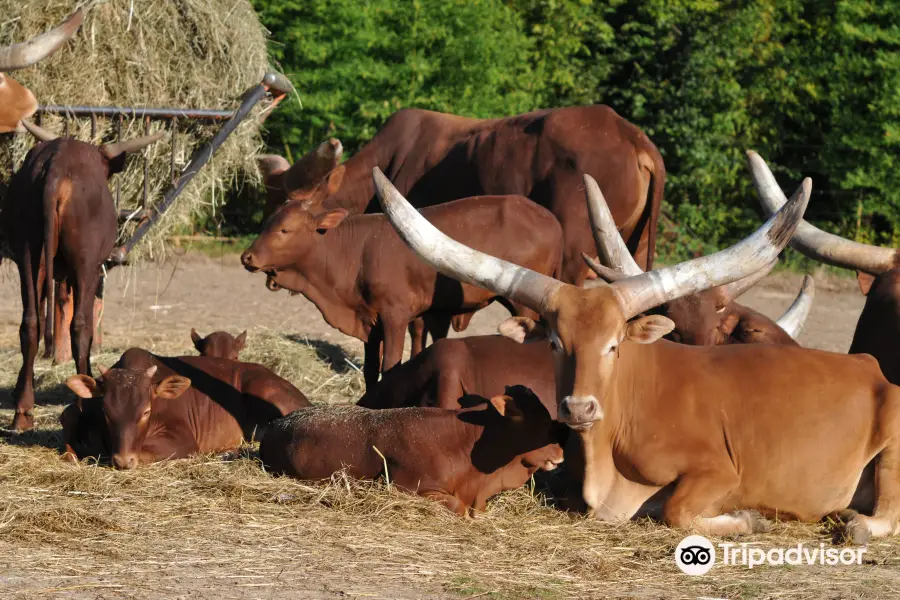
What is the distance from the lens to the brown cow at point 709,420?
5.85 meters

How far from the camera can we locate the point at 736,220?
2048 centimetres

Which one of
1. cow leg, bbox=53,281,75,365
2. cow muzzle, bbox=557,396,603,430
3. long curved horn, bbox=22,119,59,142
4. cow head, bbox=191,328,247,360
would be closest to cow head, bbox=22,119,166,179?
long curved horn, bbox=22,119,59,142

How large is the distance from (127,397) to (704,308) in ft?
10.9

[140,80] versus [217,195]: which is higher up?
[140,80]

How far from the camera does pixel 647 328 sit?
583 cm

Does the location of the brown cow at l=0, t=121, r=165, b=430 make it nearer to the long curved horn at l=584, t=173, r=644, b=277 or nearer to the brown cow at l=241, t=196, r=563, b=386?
the brown cow at l=241, t=196, r=563, b=386

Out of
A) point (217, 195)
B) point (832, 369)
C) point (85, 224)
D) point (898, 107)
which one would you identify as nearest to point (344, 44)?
point (217, 195)

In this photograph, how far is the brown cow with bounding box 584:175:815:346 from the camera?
6.95 m

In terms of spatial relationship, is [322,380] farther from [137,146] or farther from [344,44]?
[344,44]

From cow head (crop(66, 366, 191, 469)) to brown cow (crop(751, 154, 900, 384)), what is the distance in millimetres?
3467

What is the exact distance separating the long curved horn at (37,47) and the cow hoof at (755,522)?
3864mm

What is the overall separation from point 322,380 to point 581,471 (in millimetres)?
4420

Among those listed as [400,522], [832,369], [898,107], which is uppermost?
[832,369]

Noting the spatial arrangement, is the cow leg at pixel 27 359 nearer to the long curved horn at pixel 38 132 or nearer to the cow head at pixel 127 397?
the cow head at pixel 127 397
